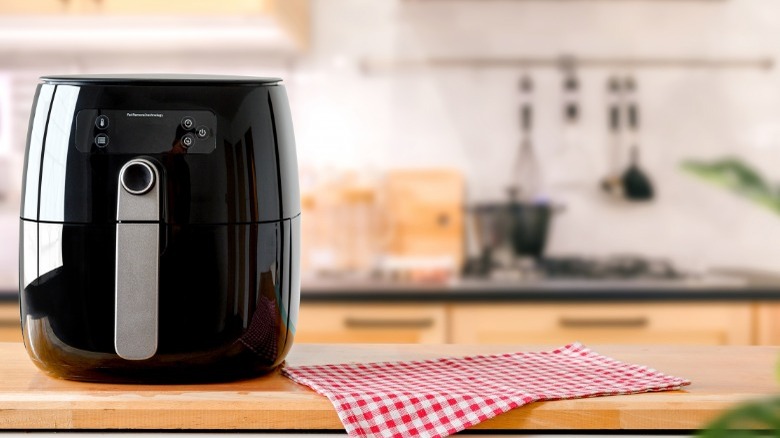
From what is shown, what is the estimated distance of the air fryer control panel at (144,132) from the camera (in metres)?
1.01

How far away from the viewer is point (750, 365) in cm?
116

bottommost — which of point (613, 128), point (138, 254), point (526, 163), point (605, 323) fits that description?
point (605, 323)

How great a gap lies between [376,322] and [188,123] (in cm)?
171

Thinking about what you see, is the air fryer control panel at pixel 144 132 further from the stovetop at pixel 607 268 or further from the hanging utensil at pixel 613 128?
the hanging utensil at pixel 613 128

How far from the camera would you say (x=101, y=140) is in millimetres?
1018

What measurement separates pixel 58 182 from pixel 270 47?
2231 millimetres

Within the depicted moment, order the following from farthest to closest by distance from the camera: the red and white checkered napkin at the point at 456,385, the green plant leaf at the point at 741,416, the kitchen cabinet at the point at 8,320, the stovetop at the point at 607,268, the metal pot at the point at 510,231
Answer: the metal pot at the point at 510,231 < the stovetop at the point at 607,268 < the kitchen cabinet at the point at 8,320 < the red and white checkered napkin at the point at 456,385 < the green plant leaf at the point at 741,416

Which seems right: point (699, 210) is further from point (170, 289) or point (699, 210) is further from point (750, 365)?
point (170, 289)

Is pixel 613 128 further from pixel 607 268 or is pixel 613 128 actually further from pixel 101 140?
pixel 101 140

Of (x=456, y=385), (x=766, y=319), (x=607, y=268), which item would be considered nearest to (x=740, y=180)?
(x=456, y=385)

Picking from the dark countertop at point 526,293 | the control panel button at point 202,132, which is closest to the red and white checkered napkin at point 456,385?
the control panel button at point 202,132

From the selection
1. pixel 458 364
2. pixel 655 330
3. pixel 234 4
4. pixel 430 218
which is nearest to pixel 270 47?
pixel 234 4

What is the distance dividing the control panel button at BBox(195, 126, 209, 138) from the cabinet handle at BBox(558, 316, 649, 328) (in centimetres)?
181

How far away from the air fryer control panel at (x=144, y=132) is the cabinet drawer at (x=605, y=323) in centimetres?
172
